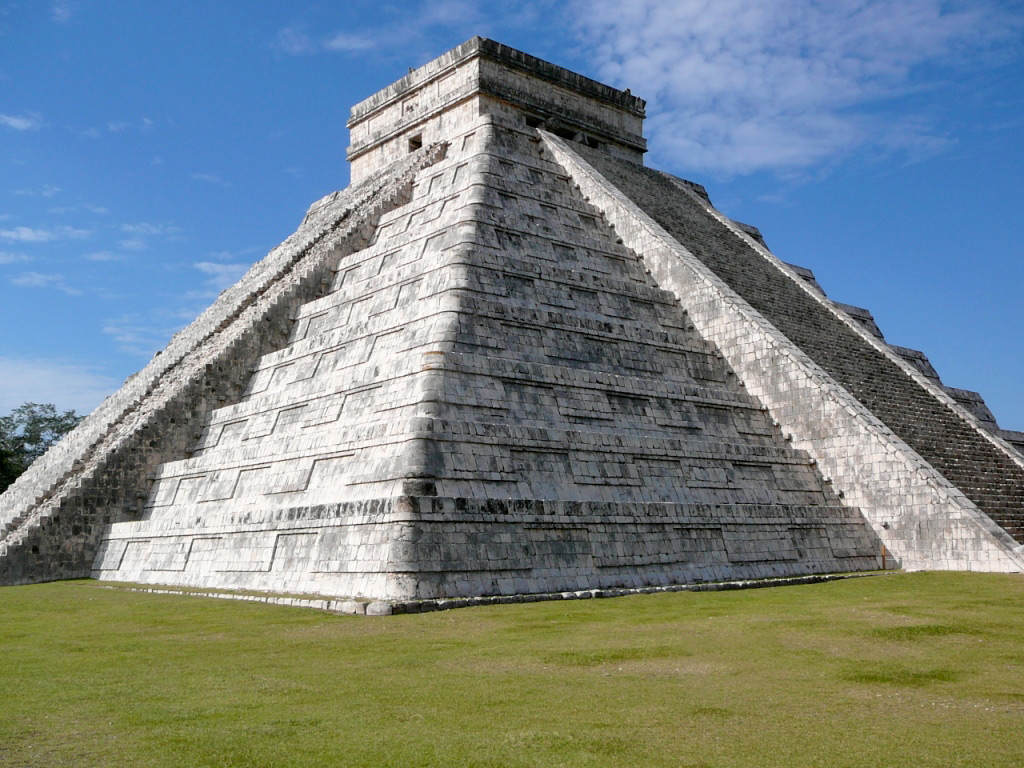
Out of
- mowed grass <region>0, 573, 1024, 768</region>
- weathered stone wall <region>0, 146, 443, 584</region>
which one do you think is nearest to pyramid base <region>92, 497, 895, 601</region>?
mowed grass <region>0, 573, 1024, 768</region>

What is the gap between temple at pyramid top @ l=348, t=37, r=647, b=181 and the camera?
24.9 m

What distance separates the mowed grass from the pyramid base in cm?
92

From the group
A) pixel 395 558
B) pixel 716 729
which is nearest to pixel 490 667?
pixel 716 729

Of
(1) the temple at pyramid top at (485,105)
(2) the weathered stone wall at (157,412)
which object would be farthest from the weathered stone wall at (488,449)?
(1) the temple at pyramid top at (485,105)

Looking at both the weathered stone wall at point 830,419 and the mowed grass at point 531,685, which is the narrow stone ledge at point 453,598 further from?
the weathered stone wall at point 830,419

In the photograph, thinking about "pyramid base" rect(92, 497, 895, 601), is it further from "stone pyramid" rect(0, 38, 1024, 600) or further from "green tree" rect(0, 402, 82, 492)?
"green tree" rect(0, 402, 82, 492)

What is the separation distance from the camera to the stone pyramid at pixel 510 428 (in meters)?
12.7

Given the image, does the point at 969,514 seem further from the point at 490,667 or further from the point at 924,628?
the point at 490,667

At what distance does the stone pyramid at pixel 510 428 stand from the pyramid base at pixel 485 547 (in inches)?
1.5

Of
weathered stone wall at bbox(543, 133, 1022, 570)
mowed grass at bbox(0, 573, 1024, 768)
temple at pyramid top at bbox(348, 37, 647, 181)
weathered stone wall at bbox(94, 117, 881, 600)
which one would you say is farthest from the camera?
temple at pyramid top at bbox(348, 37, 647, 181)

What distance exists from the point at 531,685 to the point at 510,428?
6.62m

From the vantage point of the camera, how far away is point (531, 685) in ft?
23.4

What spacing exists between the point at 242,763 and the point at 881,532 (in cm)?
1315

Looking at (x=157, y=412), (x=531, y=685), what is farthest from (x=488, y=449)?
(x=157, y=412)
